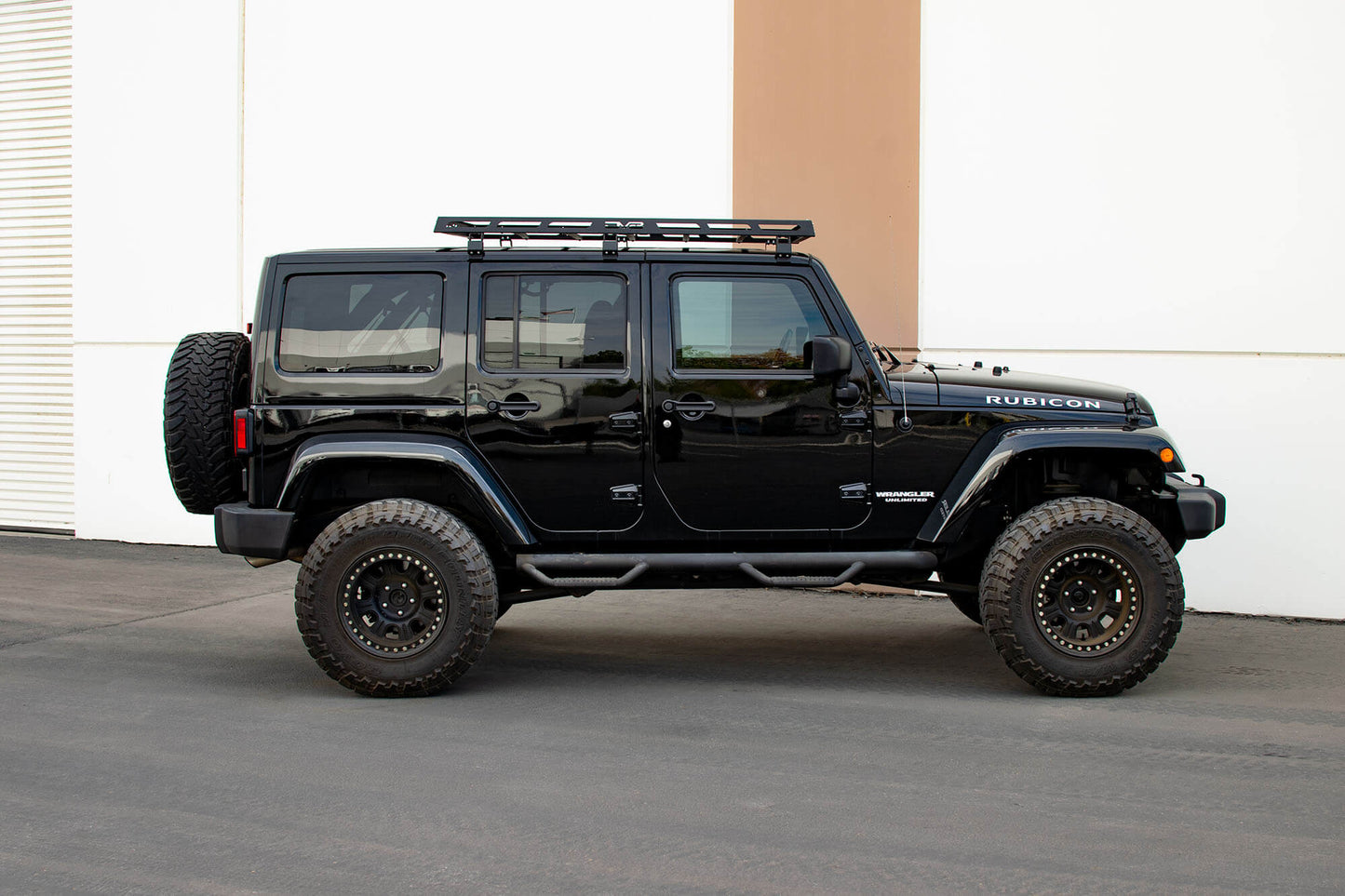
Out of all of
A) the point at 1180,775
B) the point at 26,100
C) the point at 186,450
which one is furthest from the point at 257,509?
the point at 26,100

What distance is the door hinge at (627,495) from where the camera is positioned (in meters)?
5.78

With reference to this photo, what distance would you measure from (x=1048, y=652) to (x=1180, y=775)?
1069 millimetres

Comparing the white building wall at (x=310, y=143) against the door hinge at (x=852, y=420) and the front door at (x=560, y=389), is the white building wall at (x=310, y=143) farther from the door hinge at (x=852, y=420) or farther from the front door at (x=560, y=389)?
the door hinge at (x=852, y=420)

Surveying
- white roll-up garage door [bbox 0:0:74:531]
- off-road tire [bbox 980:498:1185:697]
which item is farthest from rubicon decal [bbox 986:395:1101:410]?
white roll-up garage door [bbox 0:0:74:531]

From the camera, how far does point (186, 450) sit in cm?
578

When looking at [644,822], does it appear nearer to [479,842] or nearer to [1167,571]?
[479,842]

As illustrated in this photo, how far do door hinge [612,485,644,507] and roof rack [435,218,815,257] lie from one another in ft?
3.71

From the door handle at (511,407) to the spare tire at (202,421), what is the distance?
1.20 meters

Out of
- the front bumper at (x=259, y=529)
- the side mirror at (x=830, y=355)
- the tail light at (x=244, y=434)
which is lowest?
the front bumper at (x=259, y=529)

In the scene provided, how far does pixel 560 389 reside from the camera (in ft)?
18.9

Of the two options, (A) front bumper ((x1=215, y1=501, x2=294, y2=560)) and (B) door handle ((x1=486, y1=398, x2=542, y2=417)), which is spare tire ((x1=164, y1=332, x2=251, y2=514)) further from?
(B) door handle ((x1=486, y1=398, x2=542, y2=417))

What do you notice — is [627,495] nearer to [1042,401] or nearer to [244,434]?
[244,434]

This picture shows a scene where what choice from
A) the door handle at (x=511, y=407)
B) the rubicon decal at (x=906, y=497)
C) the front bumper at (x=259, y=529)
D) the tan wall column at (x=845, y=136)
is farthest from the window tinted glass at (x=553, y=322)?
the tan wall column at (x=845, y=136)

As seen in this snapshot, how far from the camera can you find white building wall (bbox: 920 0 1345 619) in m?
7.85
